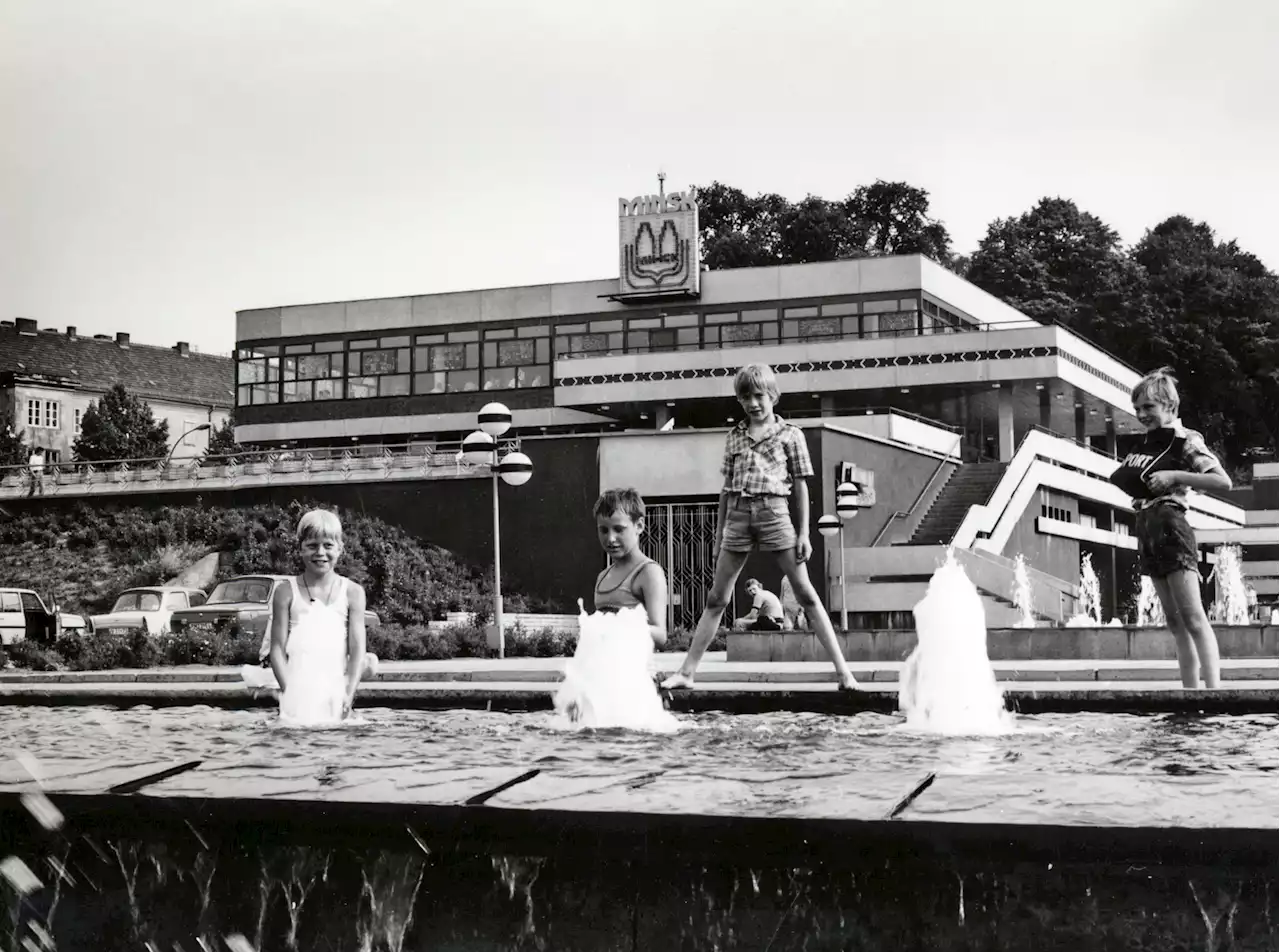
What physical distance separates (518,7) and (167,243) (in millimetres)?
2279

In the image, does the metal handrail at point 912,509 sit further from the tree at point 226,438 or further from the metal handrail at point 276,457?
the tree at point 226,438

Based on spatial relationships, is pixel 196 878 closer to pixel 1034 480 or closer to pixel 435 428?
pixel 1034 480

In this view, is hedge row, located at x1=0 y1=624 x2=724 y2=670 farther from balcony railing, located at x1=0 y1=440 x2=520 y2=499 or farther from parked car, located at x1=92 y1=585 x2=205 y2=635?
balcony railing, located at x1=0 y1=440 x2=520 y2=499

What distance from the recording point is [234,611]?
21.6 meters

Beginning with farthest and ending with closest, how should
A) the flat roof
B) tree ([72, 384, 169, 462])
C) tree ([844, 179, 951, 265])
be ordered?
tree ([844, 179, 951, 265]) < the flat roof < tree ([72, 384, 169, 462])

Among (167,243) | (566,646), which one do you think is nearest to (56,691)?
(167,243)

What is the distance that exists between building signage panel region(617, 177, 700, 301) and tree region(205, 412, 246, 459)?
1421cm

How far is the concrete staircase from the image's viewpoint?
116 ft

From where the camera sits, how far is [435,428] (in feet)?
160

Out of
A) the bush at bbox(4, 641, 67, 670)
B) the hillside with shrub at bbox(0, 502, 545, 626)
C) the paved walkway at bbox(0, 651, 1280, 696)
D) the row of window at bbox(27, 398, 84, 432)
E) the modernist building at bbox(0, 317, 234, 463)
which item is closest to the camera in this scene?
the modernist building at bbox(0, 317, 234, 463)

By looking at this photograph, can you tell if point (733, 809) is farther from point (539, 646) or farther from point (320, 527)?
point (539, 646)

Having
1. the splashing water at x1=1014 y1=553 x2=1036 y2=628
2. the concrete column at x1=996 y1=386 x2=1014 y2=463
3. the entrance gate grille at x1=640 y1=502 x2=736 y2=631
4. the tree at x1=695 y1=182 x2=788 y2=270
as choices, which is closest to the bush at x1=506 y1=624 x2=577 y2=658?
the entrance gate grille at x1=640 y1=502 x2=736 y2=631

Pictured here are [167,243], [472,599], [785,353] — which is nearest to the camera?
[167,243]

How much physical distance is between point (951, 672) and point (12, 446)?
11192 millimetres
